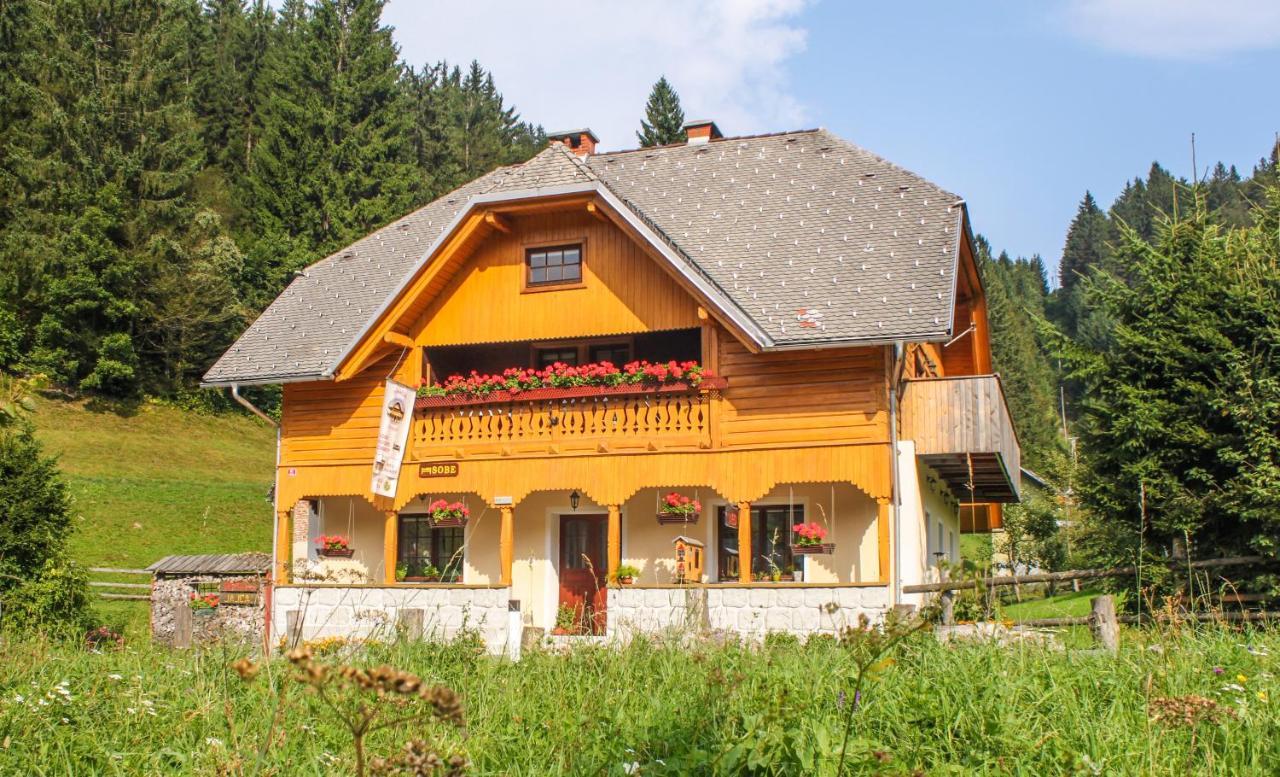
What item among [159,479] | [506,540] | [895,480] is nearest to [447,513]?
[506,540]

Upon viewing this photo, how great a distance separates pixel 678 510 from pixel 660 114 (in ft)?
135

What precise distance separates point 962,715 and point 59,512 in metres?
15.2

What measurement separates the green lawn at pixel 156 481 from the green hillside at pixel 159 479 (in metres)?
0.03

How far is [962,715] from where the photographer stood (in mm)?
6641

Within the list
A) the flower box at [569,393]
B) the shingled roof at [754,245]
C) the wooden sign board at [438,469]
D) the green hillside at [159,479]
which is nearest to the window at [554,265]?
the shingled roof at [754,245]

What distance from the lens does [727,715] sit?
21.5ft

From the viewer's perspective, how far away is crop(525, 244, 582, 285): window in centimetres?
2017

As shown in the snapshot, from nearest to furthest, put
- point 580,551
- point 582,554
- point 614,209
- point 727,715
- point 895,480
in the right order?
1. point 727,715
2. point 582,554
3. point 895,480
4. point 614,209
5. point 580,551

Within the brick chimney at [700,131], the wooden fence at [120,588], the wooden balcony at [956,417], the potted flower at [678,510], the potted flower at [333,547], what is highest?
the brick chimney at [700,131]

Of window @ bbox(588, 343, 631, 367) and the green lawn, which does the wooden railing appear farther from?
the green lawn

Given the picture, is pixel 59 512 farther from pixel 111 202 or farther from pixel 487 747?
pixel 111 202

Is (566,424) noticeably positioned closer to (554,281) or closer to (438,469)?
(438,469)

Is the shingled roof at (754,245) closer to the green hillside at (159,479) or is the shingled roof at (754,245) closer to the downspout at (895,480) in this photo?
the downspout at (895,480)

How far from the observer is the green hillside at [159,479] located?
31.8 metres
